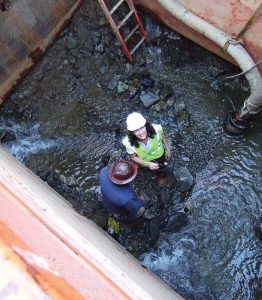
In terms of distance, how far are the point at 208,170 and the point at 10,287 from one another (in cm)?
381

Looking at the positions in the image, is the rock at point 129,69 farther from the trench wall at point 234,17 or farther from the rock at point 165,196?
the rock at point 165,196

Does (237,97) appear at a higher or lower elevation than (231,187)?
higher

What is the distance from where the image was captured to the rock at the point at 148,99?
6.53 metres

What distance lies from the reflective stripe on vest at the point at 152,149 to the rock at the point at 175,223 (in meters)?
A: 1.05

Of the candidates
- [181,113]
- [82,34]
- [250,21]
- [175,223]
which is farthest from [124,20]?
[175,223]

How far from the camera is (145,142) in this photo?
191 inches

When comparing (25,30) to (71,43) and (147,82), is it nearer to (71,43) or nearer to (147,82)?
(71,43)

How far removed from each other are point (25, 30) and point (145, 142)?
2.99 m

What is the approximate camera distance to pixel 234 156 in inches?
241

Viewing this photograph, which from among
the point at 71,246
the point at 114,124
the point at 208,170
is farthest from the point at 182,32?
the point at 71,246

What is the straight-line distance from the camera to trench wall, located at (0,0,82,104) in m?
6.15

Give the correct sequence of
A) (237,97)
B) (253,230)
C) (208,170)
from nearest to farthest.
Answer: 1. (253,230)
2. (208,170)
3. (237,97)

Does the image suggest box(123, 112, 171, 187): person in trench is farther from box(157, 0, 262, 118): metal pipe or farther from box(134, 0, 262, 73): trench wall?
box(134, 0, 262, 73): trench wall

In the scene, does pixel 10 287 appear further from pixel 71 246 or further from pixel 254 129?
pixel 254 129
